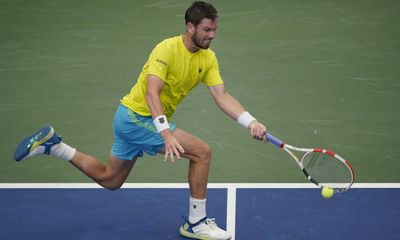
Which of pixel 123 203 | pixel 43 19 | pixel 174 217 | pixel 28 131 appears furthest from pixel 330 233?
pixel 43 19

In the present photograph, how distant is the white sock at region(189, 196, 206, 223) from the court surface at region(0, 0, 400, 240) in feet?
1.05

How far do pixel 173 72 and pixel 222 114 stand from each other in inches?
116

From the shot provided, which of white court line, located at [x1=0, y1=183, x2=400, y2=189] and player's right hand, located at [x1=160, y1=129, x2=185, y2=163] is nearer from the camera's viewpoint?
player's right hand, located at [x1=160, y1=129, x2=185, y2=163]

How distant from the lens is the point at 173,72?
27.7ft

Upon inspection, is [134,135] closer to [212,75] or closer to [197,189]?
[197,189]

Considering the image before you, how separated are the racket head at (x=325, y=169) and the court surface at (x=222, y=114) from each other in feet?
2.21

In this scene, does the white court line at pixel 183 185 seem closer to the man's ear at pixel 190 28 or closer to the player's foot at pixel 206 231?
the player's foot at pixel 206 231

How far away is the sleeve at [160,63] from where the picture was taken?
8.23 metres

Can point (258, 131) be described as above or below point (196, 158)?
above

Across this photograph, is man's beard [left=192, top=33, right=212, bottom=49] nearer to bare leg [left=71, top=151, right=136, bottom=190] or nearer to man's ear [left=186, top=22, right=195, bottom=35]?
man's ear [left=186, top=22, right=195, bottom=35]

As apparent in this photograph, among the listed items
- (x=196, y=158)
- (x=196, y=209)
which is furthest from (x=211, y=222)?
(x=196, y=158)

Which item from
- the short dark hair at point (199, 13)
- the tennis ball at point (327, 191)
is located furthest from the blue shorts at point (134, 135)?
the tennis ball at point (327, 191)

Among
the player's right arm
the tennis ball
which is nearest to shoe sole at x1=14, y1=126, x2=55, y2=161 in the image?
the player's right arm

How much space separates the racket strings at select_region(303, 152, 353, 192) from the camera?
822cm
